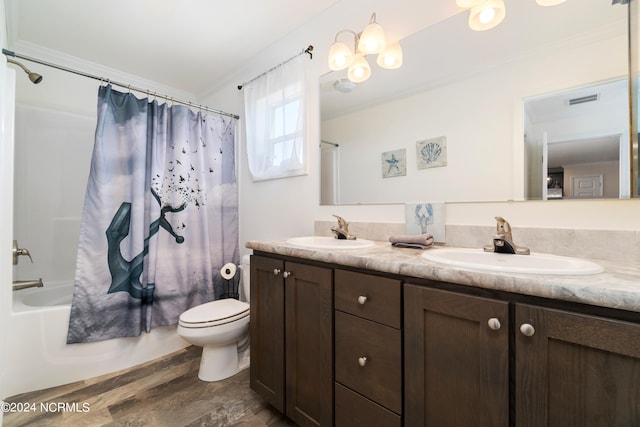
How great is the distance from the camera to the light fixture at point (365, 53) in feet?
4.49

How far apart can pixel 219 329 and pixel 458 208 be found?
1517 millimetres

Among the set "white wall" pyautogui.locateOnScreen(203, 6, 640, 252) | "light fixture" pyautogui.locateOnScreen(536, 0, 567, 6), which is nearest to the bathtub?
"white wall" pyautogui.locateOnScreen(203, 6, 640, 252)

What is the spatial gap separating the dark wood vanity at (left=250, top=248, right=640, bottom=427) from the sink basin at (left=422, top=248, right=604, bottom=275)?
75 mm

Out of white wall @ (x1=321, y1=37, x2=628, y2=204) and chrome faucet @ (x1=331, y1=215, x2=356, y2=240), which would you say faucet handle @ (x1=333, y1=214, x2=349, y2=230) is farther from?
white wall @ (x1=321, y1=37, x2=628, y2=204)

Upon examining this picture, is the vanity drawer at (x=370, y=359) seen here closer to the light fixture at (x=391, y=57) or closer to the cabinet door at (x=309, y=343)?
the cabinet door at (x=309, y=343)

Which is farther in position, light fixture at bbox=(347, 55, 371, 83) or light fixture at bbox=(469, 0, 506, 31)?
light fixture at bbox=(347, 55, 371, 83)

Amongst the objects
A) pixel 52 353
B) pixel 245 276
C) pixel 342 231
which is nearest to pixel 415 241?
pixel 342 231

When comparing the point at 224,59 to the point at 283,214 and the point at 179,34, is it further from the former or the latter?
the point at 283,214

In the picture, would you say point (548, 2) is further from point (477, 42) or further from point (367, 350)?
point (367, 350)

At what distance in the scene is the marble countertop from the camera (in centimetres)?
55

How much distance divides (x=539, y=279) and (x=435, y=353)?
1.15ft

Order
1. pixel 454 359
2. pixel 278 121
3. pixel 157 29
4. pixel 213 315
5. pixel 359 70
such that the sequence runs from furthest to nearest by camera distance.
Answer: pixel 278 121
pixel 157 29
pixel 213 315
pixel 359 70
pixel 454 359

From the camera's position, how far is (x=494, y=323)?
0.67 m

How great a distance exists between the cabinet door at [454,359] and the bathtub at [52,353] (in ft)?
6.45
